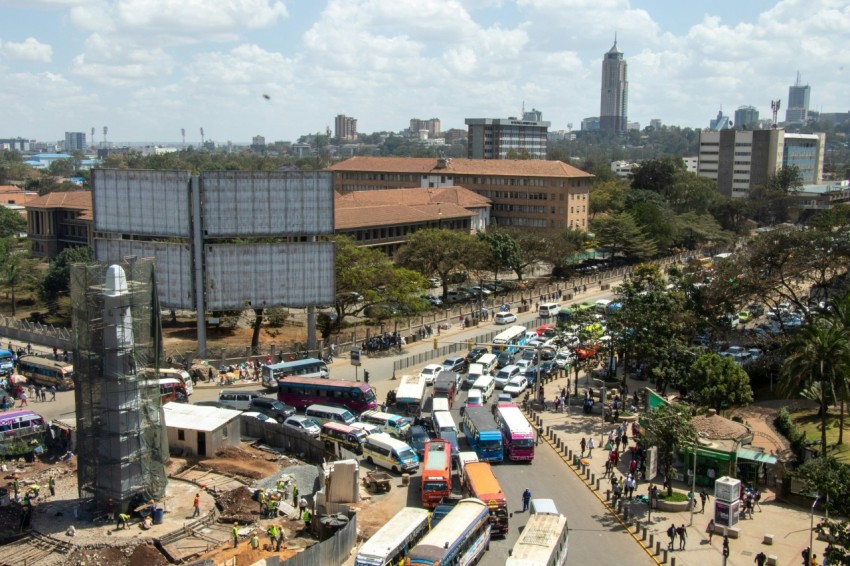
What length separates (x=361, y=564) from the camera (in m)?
25.2

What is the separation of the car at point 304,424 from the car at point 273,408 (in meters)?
1.39

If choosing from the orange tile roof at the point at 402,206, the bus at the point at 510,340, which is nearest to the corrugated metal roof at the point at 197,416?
the bus at the point at 510,340

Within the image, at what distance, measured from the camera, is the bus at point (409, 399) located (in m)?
43.2

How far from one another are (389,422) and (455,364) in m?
11.8

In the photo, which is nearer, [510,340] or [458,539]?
[458,539]

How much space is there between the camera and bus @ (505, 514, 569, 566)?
24406mm

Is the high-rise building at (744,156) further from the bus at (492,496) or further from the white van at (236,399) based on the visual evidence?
the bus at (492,496)

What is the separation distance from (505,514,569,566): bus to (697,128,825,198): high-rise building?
126470mm

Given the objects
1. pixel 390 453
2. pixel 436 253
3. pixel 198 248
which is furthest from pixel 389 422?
pixel 436 253

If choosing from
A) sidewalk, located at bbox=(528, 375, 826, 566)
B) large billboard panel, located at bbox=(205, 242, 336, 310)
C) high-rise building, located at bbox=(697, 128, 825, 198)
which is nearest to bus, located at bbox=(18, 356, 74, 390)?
large billboard panel, located at bbox=(205, 242, 336, 310)

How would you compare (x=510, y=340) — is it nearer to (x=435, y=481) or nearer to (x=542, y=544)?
(x=435, y=481)

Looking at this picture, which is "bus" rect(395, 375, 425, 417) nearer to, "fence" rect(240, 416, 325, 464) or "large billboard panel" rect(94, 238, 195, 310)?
"fence" rect(240, 416, 325, 464)

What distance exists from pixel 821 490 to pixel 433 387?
879 inches

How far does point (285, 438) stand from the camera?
3947 cm
